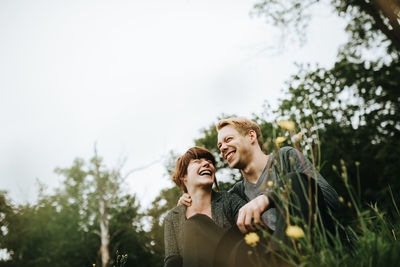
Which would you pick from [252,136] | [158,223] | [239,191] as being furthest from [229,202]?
[158,223]

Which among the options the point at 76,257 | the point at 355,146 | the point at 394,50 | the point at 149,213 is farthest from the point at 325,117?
the point at 76,257

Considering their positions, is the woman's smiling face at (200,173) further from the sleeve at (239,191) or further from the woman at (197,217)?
the sleeve at (239,191)

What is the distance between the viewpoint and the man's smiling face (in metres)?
2.95

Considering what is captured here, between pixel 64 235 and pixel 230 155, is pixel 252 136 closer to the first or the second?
pixel 230 155

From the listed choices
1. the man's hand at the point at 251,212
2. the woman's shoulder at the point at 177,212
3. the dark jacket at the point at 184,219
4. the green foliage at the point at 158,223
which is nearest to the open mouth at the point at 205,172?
the dark jacket at the point at 184,219

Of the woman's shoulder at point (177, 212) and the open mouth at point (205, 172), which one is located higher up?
the open mouth at point (205, 172)

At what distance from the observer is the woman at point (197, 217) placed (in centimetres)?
195

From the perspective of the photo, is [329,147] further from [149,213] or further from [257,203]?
[149,213]

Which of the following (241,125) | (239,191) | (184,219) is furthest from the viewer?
(239,191)

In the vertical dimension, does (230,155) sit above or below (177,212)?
above

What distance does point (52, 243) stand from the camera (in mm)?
26094

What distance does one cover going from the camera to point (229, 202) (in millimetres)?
2752

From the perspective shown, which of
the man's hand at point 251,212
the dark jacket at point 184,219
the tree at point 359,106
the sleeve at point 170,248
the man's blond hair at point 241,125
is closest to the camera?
the man's hand at point 251,212

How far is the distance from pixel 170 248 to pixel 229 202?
684 mm
